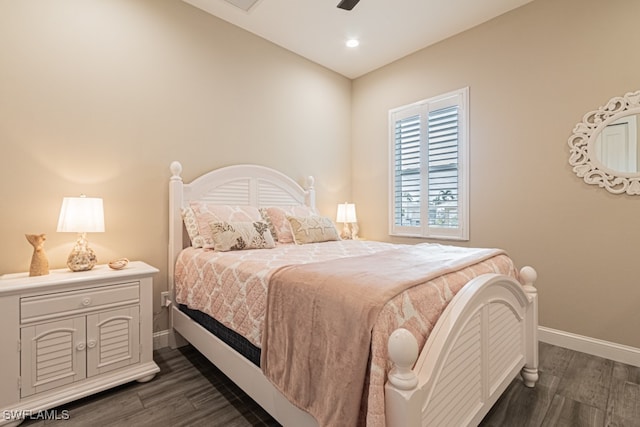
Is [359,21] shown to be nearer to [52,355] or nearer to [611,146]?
[611,146]

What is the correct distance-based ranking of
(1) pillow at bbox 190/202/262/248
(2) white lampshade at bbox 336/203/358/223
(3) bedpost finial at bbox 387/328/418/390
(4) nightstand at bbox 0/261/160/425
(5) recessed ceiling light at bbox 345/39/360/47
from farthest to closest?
(2) white lampshade at bbox 336/203/358/223
(5) recessed ceiling light at bbox 345/39/360/47
(1) pillow at bbox 190/202/262/248
(4) nightstand at bbox 0/261/160/425
(3) bedpost finial at bbox 387/328/418/390

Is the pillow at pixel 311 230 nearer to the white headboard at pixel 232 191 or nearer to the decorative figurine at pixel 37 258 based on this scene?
the white headboard at pixel 232 191

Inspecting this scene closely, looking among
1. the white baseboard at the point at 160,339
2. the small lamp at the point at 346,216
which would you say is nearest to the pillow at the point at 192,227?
the white baseboard at the point at 160,339

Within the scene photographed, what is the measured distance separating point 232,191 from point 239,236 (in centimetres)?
78

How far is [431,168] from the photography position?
11.4ft

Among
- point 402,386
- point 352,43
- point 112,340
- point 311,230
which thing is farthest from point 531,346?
point 352,43

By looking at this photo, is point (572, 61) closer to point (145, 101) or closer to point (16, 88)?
point (145, 101)

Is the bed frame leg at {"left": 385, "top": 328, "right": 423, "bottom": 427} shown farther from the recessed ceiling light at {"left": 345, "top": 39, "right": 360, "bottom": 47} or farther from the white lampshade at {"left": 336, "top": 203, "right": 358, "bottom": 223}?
the recessed ceiling light at {"left": 345, "top": 39, "right": 360, "bottom": 47}

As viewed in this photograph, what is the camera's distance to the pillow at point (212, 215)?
248 cm

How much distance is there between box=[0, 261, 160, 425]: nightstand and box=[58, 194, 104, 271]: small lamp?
80mm

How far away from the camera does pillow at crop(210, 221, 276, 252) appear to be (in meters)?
2.31

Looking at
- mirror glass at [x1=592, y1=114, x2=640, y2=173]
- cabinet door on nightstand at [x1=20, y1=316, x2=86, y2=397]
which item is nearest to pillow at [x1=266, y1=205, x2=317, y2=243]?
cabinet door on nightstand at [x1=20, y1=316, x2=86, y2=397]

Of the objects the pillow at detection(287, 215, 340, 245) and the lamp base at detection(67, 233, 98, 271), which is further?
the pillow at detection(287, 215, 340, 245)

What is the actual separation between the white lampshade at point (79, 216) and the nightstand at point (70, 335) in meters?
0.29
